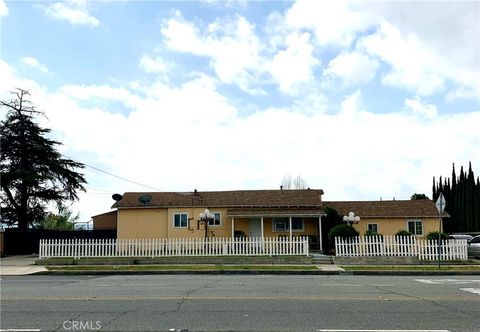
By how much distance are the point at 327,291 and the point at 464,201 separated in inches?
1915

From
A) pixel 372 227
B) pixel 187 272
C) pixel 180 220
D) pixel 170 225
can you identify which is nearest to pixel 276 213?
pixel 180 220

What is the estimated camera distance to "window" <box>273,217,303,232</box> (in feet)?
107

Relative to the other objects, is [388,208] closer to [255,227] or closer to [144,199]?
[255,227]

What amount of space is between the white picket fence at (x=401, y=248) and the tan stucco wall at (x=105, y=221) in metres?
19.8

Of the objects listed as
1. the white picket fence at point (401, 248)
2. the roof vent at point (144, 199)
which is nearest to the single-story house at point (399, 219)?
the white picket fence at point (401, 248)

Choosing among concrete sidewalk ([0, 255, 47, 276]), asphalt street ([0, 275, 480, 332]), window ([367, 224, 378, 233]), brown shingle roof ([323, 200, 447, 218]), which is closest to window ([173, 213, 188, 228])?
concrete sidewalk ([0, 255, 47, 276])

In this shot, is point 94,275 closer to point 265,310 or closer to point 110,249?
point 110,249

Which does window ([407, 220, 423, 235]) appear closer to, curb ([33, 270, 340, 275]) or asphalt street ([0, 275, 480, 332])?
curb ([33, 270, 340, 275])

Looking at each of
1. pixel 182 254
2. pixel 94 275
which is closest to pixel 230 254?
pixel 182 254

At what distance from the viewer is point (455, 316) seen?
Answer: 344 inches

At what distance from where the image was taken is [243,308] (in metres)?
9.60

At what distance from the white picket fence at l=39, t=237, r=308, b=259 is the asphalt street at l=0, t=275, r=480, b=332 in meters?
11.6

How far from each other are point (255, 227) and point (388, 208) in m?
9.54

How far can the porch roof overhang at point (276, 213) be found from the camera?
100ft
